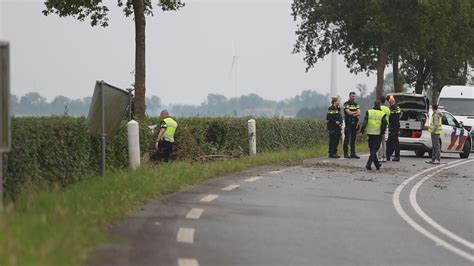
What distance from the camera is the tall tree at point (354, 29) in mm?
40469

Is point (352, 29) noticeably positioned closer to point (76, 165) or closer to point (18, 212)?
point (76, 165)

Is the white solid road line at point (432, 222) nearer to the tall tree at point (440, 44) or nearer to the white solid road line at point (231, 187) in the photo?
the white solid road line at point (231, 187)

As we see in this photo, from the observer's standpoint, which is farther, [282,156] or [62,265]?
[282,156]

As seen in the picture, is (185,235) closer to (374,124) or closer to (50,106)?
(374,124)

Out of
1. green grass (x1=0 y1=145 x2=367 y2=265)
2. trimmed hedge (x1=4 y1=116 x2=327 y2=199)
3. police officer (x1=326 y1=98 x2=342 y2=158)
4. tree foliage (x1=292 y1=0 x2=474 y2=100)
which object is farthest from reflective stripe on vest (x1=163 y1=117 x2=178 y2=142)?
tree foliage (x1=292 y1=0 x2=474 y2=100)

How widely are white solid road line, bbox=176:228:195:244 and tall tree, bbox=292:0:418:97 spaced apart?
3214 cm

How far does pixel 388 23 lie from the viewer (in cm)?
4038

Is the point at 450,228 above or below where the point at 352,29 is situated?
below

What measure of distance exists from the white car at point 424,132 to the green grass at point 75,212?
12.6 meters

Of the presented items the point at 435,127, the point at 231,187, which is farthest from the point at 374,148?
the point at 231,187

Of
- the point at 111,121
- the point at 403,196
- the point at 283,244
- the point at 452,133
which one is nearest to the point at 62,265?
the point at 283,244

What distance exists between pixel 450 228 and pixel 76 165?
19.5 feet

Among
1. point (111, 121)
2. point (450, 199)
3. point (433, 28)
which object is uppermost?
point (433, 28)

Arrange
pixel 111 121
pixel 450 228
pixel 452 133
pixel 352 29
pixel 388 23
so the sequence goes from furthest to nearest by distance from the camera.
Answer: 1. pixel 352 29
2. pixel 388 23
3. pixel 452 133
4. pixel 111 121
5. pixel 450 228
